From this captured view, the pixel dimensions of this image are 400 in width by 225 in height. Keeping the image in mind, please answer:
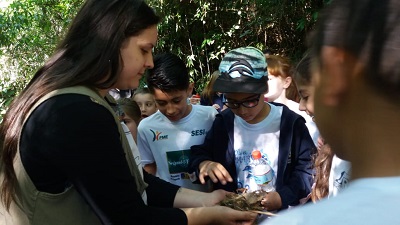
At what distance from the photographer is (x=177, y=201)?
82.8 inches

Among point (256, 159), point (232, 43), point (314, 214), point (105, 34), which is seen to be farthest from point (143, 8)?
point (232, 43)

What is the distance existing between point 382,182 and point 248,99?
1.91 meters

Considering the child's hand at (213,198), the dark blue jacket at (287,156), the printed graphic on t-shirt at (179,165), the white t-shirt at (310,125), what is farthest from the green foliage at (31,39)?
the child's hand at (213,198)

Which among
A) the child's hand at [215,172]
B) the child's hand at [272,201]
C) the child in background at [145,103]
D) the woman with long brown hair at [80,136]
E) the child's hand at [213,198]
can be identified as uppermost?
the woman with long brown hair at [80,136]

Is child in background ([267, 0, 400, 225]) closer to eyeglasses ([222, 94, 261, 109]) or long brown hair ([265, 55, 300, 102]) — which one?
eyeglasses ([222, 94, 261, 109])

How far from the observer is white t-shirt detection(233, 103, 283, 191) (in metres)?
2.52

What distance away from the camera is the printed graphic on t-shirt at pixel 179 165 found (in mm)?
2982

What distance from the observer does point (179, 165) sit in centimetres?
299

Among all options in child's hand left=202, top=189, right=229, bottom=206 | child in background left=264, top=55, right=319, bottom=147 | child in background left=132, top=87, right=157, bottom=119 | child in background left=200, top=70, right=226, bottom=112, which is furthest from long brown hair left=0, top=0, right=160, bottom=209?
child in background left=200, top=70, right=226, bottom=112

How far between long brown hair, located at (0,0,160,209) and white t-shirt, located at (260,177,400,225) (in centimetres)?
106

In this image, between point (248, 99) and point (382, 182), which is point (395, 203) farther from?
point (248, 99)

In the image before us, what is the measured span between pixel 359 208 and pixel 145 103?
13.4ft

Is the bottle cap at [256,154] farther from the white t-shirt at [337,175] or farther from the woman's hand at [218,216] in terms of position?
the woman's hand at [218,216]

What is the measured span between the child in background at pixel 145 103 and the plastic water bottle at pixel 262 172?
2.17 m
